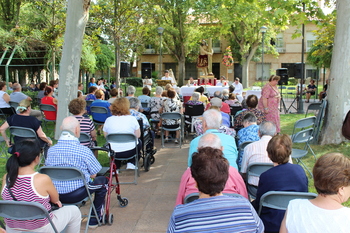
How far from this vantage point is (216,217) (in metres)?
1.95

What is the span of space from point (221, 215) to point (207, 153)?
1.30ft

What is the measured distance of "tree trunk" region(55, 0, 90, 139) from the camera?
6.38m

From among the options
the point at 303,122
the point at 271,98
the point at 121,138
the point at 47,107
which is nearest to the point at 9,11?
the point at 47,107

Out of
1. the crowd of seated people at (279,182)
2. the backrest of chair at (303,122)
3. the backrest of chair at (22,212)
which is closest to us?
the backrest of chair at (22,212)

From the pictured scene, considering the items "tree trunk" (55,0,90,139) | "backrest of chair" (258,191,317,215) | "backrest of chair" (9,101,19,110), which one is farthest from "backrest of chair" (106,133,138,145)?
"backrest of chair" (9,101,19,110)

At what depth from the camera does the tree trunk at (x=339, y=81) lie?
7043mm

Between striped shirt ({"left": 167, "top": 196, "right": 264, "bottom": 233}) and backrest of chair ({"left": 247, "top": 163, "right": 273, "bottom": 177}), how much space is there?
149 cm

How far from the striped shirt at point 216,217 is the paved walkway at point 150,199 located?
6.38 ft

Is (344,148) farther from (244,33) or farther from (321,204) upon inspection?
(244,33)

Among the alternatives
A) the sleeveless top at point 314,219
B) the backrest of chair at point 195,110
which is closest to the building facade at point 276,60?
the backrest of chair at point 195,110

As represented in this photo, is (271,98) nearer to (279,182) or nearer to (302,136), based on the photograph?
(302,136)

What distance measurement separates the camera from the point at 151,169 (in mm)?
6250

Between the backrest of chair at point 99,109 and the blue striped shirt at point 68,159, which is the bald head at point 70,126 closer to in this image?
the blue striped shirt at point 68,159

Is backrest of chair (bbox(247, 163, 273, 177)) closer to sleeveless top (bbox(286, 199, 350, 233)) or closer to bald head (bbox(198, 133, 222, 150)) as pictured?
bald head (bbox(198, 133, 222, 150))
